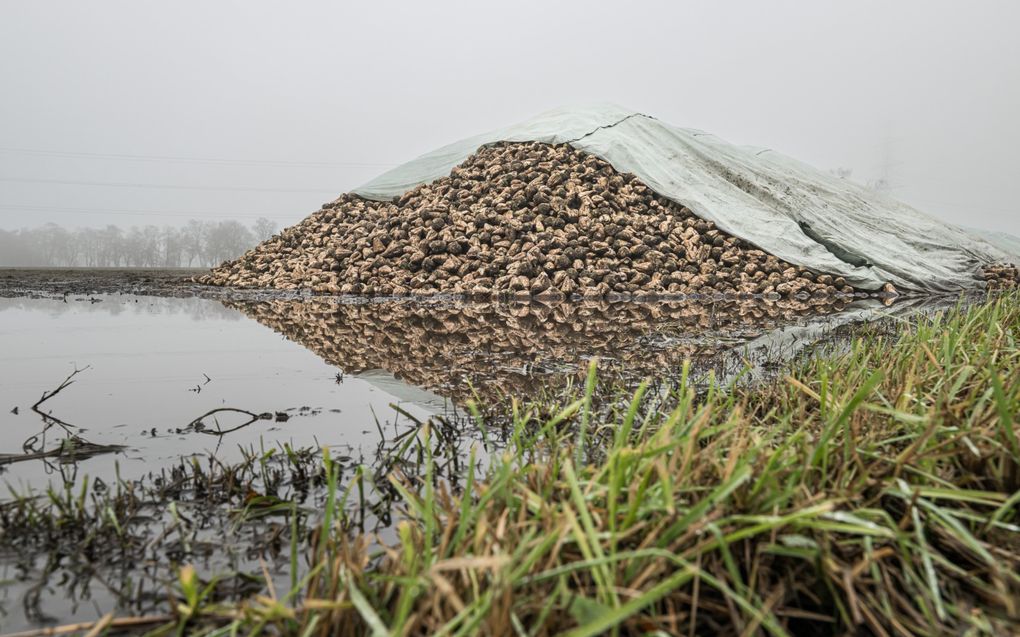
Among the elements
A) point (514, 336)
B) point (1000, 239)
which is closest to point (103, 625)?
point (514, 336)

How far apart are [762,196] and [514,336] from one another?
6.43 m

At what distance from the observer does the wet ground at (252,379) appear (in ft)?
3.78

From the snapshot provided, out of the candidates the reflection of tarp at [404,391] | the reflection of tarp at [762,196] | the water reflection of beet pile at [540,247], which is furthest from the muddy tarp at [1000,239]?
the reflection of tarp at [404,391]

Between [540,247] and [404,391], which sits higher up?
[540,247]

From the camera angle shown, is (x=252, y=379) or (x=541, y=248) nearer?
(x=252, y=379)

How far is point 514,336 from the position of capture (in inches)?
153

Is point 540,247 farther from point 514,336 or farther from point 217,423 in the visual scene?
point 217,423

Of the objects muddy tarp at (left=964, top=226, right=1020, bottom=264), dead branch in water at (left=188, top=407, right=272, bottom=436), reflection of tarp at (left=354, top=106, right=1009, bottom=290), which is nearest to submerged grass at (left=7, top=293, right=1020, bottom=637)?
dead branch in water at (left=188, top=407, right=272, bottom=436)

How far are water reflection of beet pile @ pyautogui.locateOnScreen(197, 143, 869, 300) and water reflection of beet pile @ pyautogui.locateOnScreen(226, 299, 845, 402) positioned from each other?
0.88m

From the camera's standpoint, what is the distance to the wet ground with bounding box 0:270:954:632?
1.15m

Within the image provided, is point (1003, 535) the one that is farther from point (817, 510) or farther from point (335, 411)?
point (335, 411)

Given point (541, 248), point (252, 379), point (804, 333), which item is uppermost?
point (541, 248)

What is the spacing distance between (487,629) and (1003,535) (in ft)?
2.60

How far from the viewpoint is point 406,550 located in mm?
815
